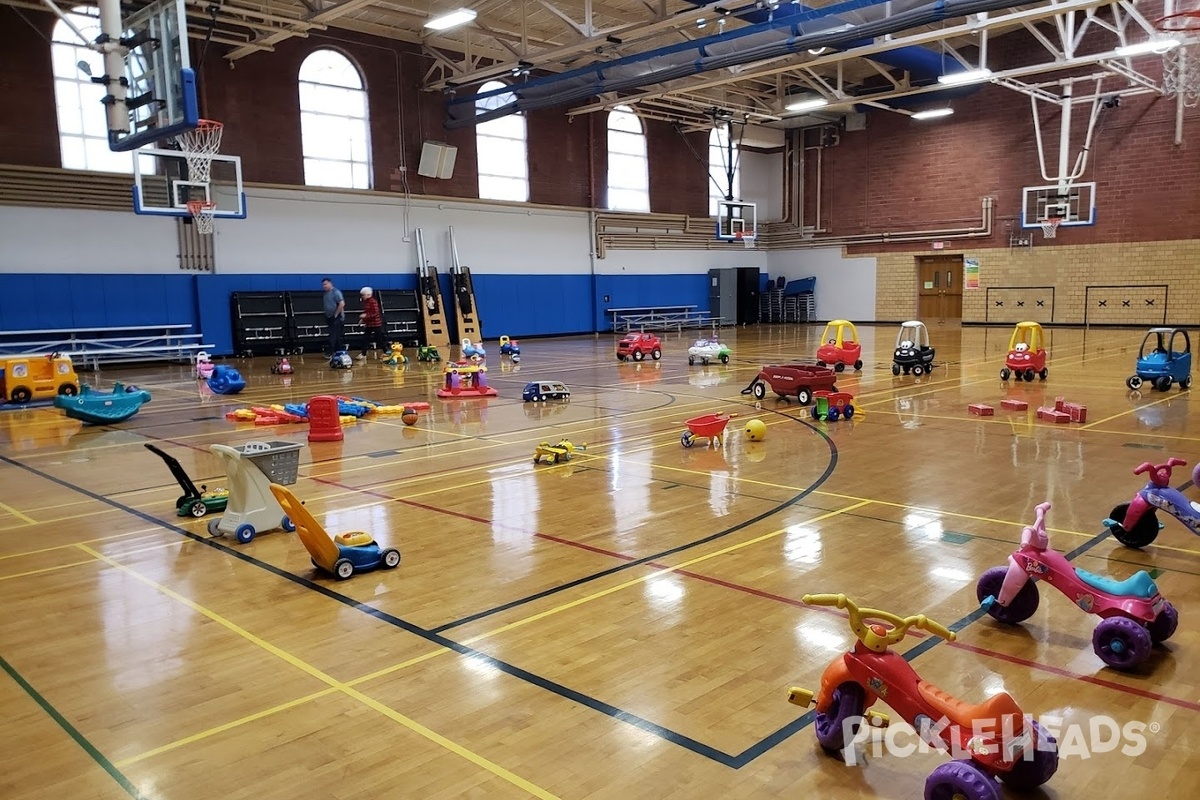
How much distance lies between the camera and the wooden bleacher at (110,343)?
20.0 meters

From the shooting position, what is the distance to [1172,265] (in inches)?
1069

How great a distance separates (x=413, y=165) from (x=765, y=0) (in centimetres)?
1244

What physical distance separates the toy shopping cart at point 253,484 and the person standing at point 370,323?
1636 centimetres

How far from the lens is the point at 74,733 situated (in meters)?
3.57

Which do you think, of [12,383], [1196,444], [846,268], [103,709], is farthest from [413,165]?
[103,709]

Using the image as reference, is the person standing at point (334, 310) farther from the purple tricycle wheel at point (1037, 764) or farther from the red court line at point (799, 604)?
the purple tricycle wheel at point (1037, 764)

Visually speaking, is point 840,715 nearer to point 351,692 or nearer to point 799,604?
point 799,604

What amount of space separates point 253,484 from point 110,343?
17470 millimetres

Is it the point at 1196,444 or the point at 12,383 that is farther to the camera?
the point at 12,383

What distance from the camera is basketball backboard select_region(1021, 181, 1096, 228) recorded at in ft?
88.4

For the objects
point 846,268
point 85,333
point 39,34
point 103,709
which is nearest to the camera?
point 103,709

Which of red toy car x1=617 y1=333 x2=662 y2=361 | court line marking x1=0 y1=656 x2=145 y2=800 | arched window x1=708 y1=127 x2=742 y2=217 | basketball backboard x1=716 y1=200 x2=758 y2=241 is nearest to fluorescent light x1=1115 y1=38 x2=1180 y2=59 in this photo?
basketball backboard x1=716 y1=200 x2=758 y2=241

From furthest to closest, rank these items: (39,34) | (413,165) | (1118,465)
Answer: (413,165), (39,34), (1118,465)

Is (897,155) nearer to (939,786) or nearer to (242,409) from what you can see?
(242,409)
